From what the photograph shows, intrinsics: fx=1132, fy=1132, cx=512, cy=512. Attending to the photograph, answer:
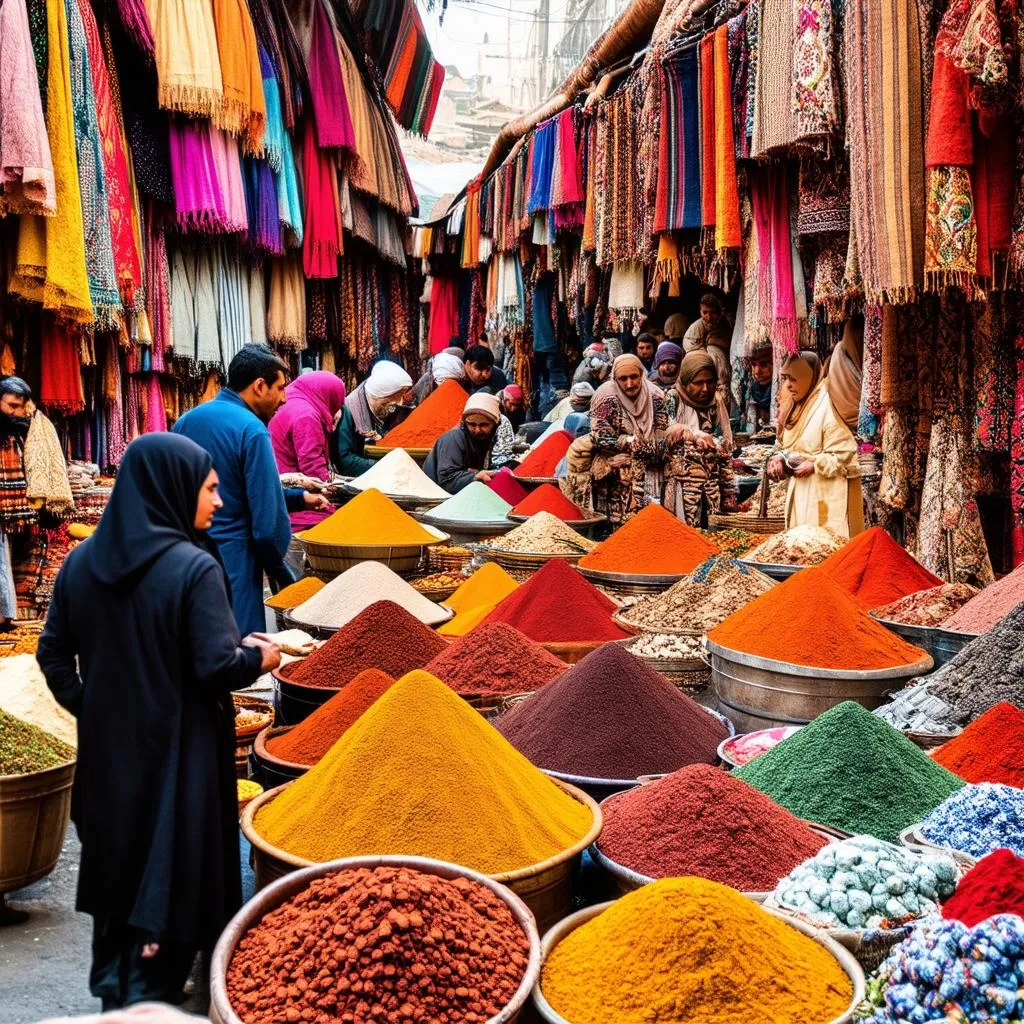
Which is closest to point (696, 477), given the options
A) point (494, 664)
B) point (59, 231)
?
point (494, 664)

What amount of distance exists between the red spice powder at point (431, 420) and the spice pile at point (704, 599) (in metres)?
2.92

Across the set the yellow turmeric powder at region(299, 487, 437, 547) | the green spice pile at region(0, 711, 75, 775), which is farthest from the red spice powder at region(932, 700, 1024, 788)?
the yellow turmeric powder at region(299, 487, 437, 547)

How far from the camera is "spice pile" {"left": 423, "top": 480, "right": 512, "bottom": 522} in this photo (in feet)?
13.0

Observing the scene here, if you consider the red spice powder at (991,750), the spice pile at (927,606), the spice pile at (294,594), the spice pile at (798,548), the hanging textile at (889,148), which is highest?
the hanging textile at (889,148)

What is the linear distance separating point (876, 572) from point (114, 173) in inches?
125

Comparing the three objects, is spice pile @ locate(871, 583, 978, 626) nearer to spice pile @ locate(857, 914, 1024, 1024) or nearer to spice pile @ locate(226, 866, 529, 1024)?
spice pile @ locate(857, 914, 1024, 1024)

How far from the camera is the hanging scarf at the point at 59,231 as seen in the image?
368cm

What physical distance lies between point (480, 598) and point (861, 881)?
1843 mm

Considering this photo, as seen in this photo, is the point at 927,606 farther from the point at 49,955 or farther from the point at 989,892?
the point at 49,955

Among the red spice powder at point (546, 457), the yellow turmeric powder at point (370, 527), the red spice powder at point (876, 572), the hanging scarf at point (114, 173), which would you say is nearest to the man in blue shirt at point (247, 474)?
the yellow turmeric powder at point (370, 527)

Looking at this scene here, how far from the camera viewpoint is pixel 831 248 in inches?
137

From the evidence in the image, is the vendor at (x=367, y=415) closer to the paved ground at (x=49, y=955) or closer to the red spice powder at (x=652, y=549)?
the red spice powder at (x=652, y=549)

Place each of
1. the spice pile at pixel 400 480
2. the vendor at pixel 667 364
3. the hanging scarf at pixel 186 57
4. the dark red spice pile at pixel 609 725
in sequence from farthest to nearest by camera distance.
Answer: the vendor at pixel 667 364 → the hanging scarf at pixel 186 57 → the spice pile at pixel 400 480 → the dark red spice pile at pixel 609 725

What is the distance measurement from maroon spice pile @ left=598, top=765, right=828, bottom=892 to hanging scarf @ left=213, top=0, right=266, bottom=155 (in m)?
4.07
